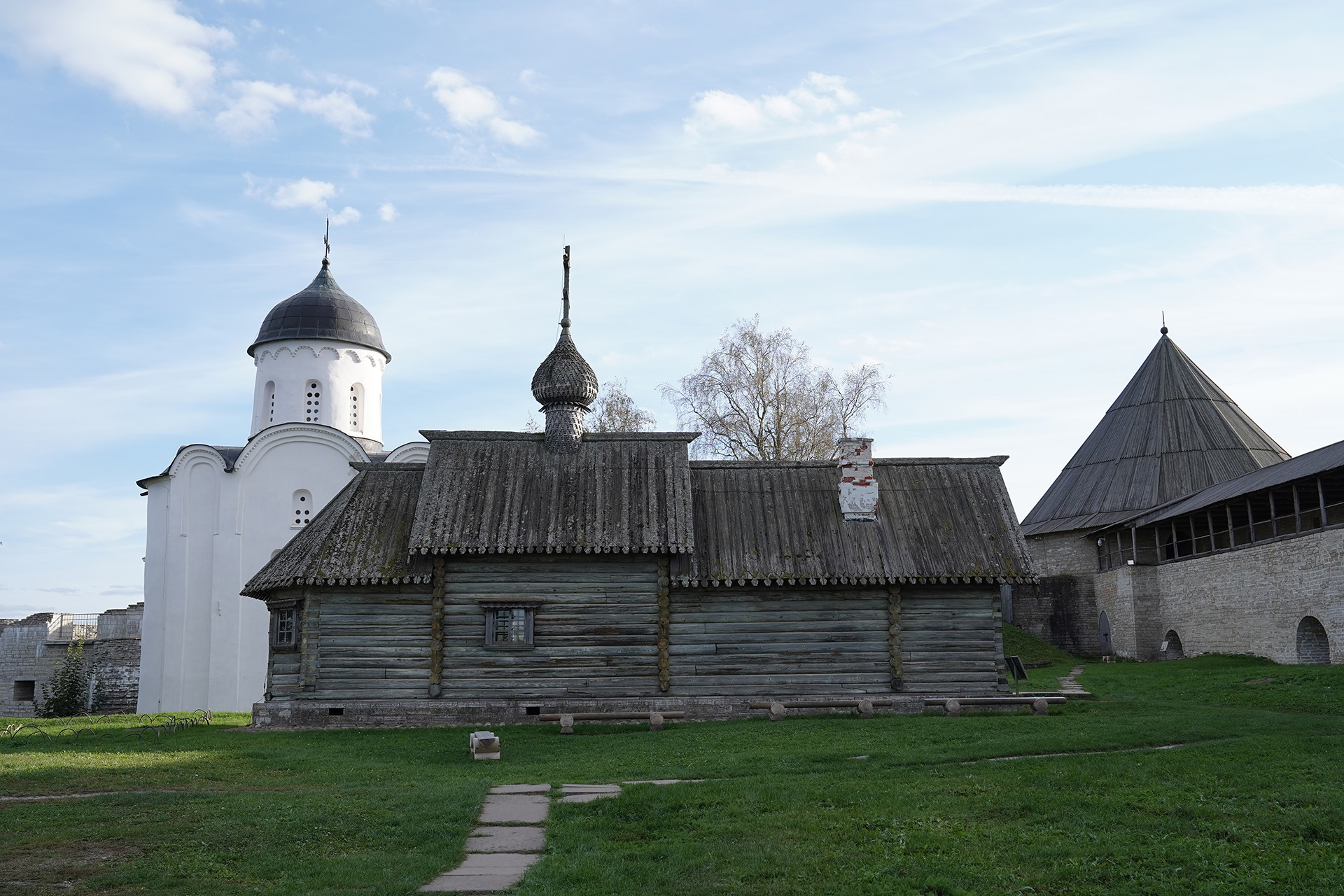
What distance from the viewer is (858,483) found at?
2181cm

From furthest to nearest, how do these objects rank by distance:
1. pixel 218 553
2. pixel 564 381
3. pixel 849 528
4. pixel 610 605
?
pixel 218 553 < pixel 564 381 < pixel 849 528 < pixel 610 605

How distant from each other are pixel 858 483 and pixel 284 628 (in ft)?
37.9

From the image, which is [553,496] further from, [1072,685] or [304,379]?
[304,379]

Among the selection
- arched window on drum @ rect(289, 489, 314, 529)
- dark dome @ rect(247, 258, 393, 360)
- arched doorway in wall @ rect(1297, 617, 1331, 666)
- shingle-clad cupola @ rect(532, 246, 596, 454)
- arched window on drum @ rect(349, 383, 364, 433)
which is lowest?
arched doorway in wall @ rect(1297, 617, 1331, 666)

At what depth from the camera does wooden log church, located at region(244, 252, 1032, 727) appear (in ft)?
Result: 64.7

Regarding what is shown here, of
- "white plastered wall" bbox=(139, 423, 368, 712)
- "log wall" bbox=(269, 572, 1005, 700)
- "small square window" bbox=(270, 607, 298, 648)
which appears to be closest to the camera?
"log wall" bbox=(269, 572, 1005, 700)

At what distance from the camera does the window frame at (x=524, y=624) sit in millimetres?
19922

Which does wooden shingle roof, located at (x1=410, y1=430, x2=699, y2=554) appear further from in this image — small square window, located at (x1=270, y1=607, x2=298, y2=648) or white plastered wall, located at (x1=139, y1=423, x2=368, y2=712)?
white plastered wall, located at (x1=139, y1=423, x2=368, y2=712)

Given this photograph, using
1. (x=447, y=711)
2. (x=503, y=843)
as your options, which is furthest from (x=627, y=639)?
(x=503, y=843)

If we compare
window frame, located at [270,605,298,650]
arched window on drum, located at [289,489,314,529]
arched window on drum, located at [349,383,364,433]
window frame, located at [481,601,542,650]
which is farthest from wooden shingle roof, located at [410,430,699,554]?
arched window on drum, located at [349,383,364,433]

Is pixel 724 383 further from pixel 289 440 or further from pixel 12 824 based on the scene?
pixel 12 824

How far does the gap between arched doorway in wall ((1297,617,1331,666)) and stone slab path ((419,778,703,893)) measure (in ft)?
70.3

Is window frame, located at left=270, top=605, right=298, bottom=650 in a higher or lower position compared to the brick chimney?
lower

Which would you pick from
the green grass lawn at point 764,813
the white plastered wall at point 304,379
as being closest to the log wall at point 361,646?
the green grass lawn at point 764,813
